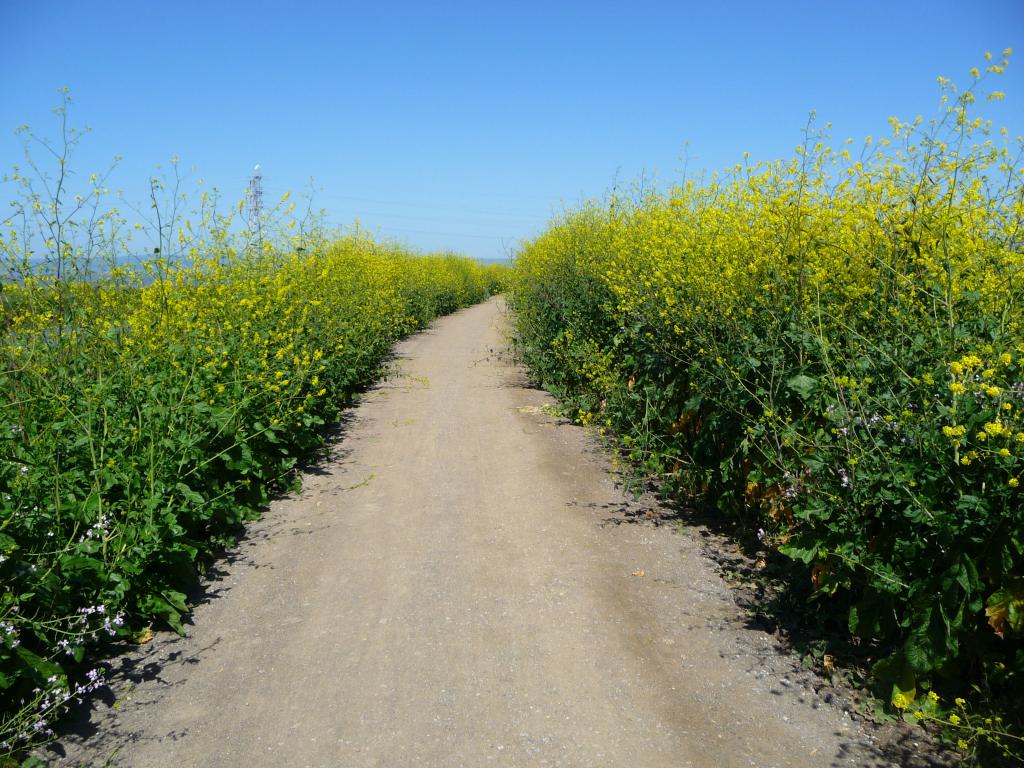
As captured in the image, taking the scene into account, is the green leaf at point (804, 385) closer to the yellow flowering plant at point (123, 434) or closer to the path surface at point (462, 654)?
the path surface at point (462, 654)

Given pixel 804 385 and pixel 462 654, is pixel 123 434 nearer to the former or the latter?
pixel 462 654

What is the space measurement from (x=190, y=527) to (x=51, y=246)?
7.85 ft

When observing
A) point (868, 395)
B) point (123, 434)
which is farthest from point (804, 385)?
point (123, 434)

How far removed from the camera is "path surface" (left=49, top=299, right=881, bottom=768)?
3.21 m

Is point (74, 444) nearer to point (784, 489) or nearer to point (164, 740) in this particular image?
point (164, 740)

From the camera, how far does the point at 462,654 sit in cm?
392

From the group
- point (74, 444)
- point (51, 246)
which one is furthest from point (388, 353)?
point (74, 444)

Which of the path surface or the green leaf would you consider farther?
the green leaf

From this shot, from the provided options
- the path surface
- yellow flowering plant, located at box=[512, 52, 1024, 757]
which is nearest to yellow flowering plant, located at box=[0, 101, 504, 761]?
the path surface

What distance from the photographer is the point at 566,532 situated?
5617 millimetres

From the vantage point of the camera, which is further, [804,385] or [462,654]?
[804,385]

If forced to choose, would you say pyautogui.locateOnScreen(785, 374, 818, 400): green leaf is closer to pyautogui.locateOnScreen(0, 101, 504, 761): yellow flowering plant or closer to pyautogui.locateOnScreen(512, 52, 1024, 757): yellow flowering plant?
pyautogui.locateOnScreen(512, 52, 1024, 757): yellow flowering plant

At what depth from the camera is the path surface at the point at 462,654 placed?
3.21 metres

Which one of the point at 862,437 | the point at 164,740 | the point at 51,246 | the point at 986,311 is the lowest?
the point at 164,740
